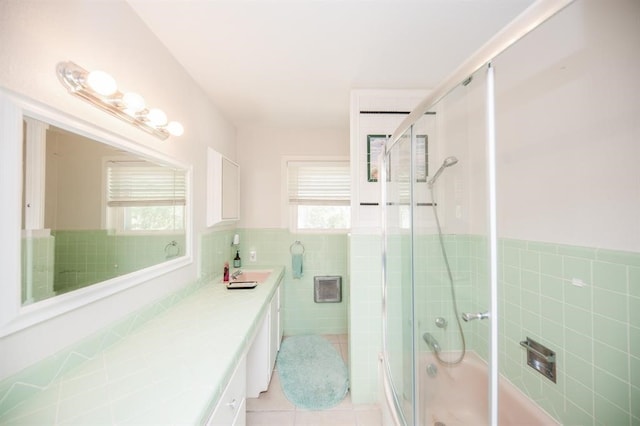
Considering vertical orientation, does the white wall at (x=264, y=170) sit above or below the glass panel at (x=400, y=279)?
above

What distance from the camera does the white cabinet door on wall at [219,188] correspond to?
1.99 meters

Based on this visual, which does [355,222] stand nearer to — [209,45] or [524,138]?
[524,138]

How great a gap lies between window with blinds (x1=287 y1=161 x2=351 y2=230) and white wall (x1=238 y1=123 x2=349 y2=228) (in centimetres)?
12

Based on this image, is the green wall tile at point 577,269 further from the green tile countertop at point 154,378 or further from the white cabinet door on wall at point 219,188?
the white cabinet door on wall at point 219,188

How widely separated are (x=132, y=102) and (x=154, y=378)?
3.71ft

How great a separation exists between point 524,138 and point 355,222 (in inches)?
44.9

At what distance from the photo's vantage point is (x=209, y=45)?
1.40 meters

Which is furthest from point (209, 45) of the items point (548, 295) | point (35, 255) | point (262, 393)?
point (262, 393)

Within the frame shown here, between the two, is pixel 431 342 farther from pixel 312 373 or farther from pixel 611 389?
pixel 312 373

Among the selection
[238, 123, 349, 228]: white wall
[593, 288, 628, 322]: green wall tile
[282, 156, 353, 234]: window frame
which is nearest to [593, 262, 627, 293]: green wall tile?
[593, 288, 628, 322]: green wall tile

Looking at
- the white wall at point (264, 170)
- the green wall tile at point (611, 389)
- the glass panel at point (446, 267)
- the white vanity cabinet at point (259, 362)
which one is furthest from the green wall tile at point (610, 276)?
the white wall at point (264, 170)

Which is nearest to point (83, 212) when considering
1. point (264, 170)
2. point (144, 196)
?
point (144, 196)

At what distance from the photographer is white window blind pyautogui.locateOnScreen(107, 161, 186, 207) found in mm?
1087

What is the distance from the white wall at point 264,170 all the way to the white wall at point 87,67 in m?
1.11
